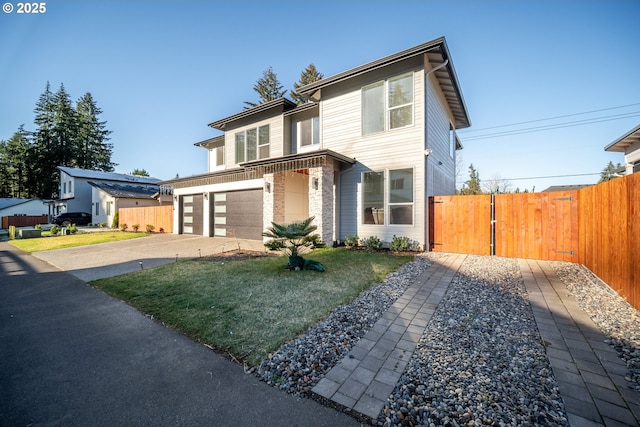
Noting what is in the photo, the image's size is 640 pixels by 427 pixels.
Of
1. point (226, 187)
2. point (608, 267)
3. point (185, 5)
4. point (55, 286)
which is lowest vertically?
point (55, 286)

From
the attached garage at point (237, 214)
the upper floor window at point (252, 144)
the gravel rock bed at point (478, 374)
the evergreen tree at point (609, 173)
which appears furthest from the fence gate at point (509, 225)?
the upper floor window at point (252, 144)

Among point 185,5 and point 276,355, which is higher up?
point 185,5

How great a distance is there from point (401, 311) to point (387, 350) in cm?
117

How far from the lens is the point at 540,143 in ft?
81.0

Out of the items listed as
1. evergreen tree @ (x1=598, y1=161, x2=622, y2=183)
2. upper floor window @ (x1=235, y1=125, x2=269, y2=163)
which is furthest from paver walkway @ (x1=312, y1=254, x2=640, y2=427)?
upper floor window @ (x1=235, y1=125, x2=269, y2=163)

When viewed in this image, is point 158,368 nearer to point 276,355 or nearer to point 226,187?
point 276,355

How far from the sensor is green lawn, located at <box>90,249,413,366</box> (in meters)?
3.20

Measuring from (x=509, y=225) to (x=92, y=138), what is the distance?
6023cm

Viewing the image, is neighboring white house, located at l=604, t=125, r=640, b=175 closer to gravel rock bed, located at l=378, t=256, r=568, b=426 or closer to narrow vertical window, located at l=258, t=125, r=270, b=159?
gravel rock bed, located at l=378, t=256, r=568, b=426

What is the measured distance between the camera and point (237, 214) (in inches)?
514

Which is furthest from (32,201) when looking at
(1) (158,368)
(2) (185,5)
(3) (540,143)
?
(3) (540,143)

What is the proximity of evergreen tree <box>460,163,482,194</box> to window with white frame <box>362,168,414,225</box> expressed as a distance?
30474 mm

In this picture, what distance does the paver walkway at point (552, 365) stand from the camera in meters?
1.97

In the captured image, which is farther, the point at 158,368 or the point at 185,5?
the point at 185,5
